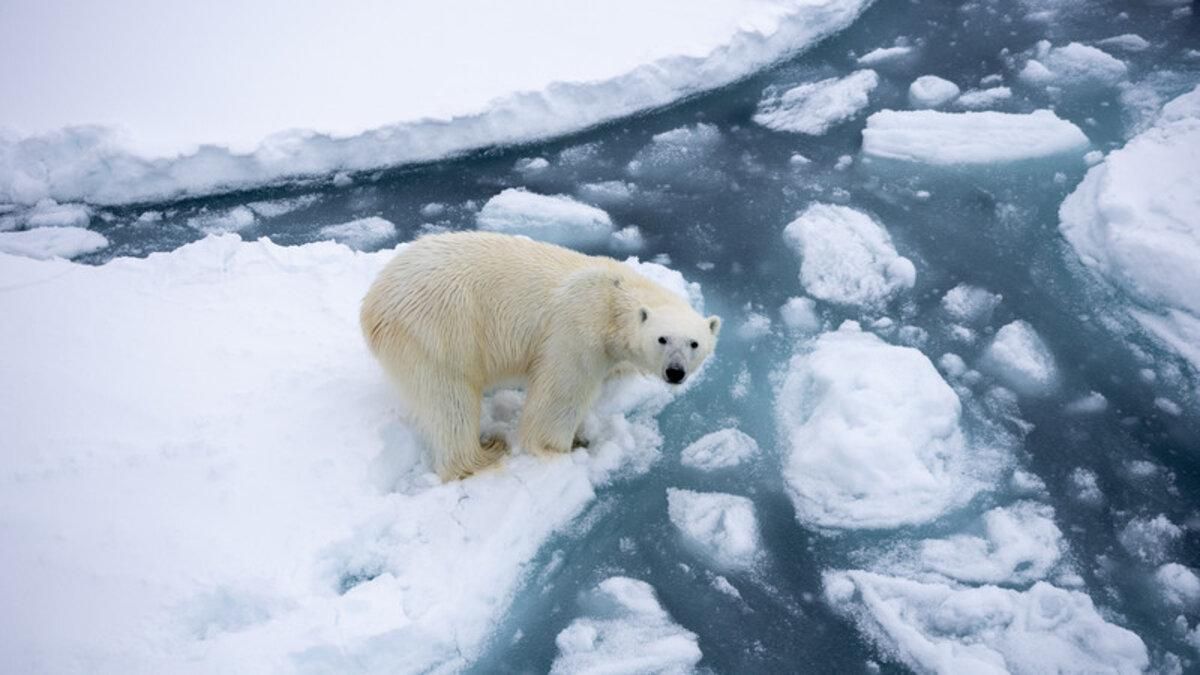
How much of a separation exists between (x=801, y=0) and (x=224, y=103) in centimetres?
426

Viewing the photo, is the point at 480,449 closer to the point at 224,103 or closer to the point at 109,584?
the point at 109,584

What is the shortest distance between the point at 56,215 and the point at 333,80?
193 cm

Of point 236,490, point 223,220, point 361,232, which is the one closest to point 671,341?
point 236,490

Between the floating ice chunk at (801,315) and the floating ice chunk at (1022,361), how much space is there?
2.75 feet

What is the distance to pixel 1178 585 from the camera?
329cm

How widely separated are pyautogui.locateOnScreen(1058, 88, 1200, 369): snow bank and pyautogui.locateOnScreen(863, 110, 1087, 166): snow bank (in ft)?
1.19

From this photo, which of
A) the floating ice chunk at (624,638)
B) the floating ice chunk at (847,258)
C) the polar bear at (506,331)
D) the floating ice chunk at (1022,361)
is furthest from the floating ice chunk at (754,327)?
the floating ice chunk at (624,638)

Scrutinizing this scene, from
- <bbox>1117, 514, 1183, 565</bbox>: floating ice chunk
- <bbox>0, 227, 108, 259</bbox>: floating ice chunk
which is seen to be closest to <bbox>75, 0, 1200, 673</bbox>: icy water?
<bbox>1117, 514, 1183, 565</bbox>: floating ice chunk

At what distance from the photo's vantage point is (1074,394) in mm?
4055

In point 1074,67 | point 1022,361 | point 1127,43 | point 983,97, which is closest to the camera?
point 1022,361

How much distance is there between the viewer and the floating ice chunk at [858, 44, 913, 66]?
250 inches

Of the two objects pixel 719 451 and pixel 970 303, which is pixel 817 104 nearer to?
pixel 970 303

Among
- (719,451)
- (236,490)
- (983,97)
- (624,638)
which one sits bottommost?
(624,638)

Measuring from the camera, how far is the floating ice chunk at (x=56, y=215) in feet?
16.6
